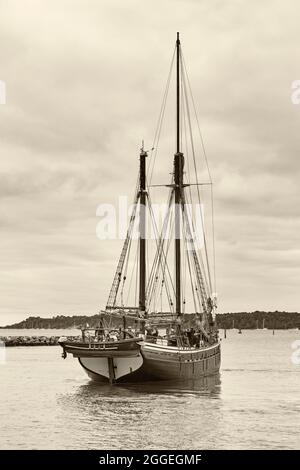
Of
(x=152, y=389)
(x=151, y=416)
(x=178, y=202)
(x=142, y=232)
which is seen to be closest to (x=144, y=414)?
(x=151, y=416)

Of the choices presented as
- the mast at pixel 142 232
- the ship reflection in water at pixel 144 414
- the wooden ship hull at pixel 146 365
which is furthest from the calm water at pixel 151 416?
the mast at pixel 142 232

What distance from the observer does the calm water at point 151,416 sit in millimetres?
37406

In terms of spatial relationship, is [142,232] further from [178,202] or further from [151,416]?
[151,416]

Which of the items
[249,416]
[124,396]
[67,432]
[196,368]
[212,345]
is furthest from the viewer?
[212,345]

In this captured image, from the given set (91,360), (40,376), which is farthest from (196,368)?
(40,376)

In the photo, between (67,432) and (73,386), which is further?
(73,386)

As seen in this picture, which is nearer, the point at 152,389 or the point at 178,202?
the point at 152,389

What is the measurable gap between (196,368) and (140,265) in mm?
10080

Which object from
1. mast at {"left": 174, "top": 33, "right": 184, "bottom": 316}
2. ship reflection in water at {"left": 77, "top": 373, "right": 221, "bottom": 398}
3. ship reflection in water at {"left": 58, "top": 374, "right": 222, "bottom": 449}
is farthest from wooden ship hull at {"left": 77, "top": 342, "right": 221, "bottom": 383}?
mast at {"left": 174, "top": 33, "right": 184, "bottom": 316}

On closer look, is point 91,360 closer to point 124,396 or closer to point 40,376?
point 124,396

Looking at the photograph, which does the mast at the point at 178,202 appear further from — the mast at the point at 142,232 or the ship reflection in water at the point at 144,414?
the ship reflection in water at the point at 144,414

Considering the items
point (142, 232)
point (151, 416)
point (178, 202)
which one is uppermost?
point (178, 202)

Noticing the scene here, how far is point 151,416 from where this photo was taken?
150 feet
